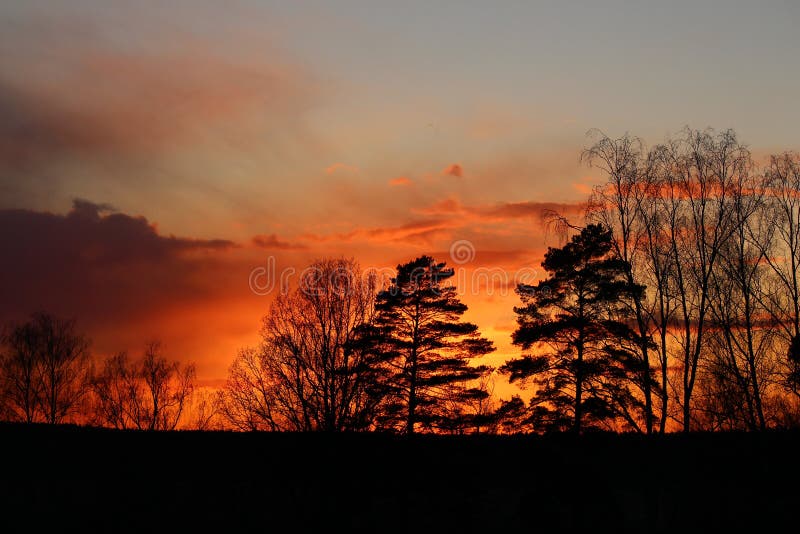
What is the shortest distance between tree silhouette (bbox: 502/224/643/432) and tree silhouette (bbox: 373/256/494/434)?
4493mm

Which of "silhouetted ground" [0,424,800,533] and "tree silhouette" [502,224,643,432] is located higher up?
"tree silhouette" [502,224,643,432]

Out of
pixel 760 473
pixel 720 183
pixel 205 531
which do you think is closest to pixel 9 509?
pixel 205 531

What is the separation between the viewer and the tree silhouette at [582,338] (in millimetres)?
32062

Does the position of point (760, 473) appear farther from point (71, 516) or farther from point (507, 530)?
point (71, 516)

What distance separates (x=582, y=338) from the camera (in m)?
33.2

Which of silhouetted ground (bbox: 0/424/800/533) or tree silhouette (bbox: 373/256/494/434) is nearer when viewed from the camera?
silhouetted ground (bbox: 0/424/800/533)

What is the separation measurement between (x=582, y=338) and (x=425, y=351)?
9.40 meters

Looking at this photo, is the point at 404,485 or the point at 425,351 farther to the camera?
the point at 425,351

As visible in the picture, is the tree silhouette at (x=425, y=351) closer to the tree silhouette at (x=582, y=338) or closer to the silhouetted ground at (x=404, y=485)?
the tree silhouette at (x=582, y=338)

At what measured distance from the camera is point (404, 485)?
18.5 m

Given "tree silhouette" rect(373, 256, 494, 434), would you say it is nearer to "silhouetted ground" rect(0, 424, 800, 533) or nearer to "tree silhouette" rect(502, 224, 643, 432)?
"tree silhouette" rect(502, 224, 643, 432)

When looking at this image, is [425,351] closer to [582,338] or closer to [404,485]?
[582,338]

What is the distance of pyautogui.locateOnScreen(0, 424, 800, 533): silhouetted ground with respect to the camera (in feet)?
56.7

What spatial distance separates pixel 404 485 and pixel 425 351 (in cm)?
1990
